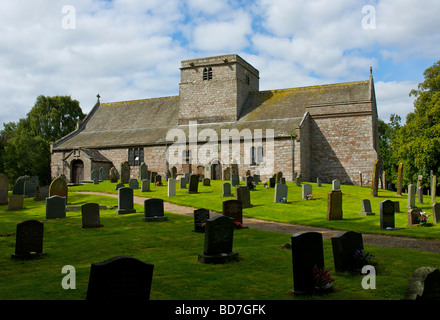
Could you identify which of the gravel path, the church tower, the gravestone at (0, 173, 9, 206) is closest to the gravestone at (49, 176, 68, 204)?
the gravestone at (0, 173, 9, 206)

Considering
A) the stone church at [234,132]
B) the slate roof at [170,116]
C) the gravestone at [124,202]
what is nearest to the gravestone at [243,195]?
the gravestone at [124,202]

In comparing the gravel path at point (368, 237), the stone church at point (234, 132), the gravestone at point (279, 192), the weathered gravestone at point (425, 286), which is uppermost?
the stone church at point (234, 132)

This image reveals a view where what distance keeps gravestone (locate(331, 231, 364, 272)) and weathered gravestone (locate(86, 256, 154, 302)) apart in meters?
3.96

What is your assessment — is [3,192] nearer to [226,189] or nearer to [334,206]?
[226,189]

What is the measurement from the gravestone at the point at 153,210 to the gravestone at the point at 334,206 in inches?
259

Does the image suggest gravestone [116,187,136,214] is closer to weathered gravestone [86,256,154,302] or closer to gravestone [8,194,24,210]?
gravestone [8,194,24,210]

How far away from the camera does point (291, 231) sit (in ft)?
43.5

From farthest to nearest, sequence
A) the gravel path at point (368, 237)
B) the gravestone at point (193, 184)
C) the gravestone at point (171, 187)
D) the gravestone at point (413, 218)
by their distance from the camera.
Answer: the gravestone at point (193, 184) → the gravestone at point (171, 187) → the gravestone at point (413, 218) → the gravel path at point (368, 237)

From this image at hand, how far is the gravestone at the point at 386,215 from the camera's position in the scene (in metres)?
13.3

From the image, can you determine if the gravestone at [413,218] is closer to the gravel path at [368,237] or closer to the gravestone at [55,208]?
the gravel path at [368,237]

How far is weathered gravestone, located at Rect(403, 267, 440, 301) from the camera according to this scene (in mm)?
4953
